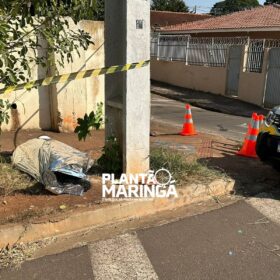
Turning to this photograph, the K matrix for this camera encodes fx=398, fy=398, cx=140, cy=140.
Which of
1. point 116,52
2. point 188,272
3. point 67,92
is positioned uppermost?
point 116,52

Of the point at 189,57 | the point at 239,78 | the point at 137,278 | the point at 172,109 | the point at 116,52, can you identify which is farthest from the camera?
the point at 189,57

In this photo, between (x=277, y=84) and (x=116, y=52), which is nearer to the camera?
(x=116, y=52)

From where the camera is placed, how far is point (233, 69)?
1712 cm

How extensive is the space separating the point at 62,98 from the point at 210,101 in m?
9.98

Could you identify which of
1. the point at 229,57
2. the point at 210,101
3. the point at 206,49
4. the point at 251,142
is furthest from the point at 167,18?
the point at 251,142

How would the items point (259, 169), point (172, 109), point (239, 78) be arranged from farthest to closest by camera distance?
point (239, 78) < point (172, 109) < point (259, 169)

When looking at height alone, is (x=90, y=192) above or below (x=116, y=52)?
below

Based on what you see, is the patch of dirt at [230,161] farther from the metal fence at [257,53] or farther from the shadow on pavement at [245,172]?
the metal fence at [257,53]

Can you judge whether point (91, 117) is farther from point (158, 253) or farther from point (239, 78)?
point (239, 78)

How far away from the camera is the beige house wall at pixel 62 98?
7.35 meters

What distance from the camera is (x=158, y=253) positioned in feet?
11.8

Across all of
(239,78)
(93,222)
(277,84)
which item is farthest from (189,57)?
(93,222)

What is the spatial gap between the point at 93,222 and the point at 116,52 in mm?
2147

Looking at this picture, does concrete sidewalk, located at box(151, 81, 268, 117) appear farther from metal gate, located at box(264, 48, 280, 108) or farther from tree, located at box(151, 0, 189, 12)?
tree, located at box(151, 0, 189, 12)
